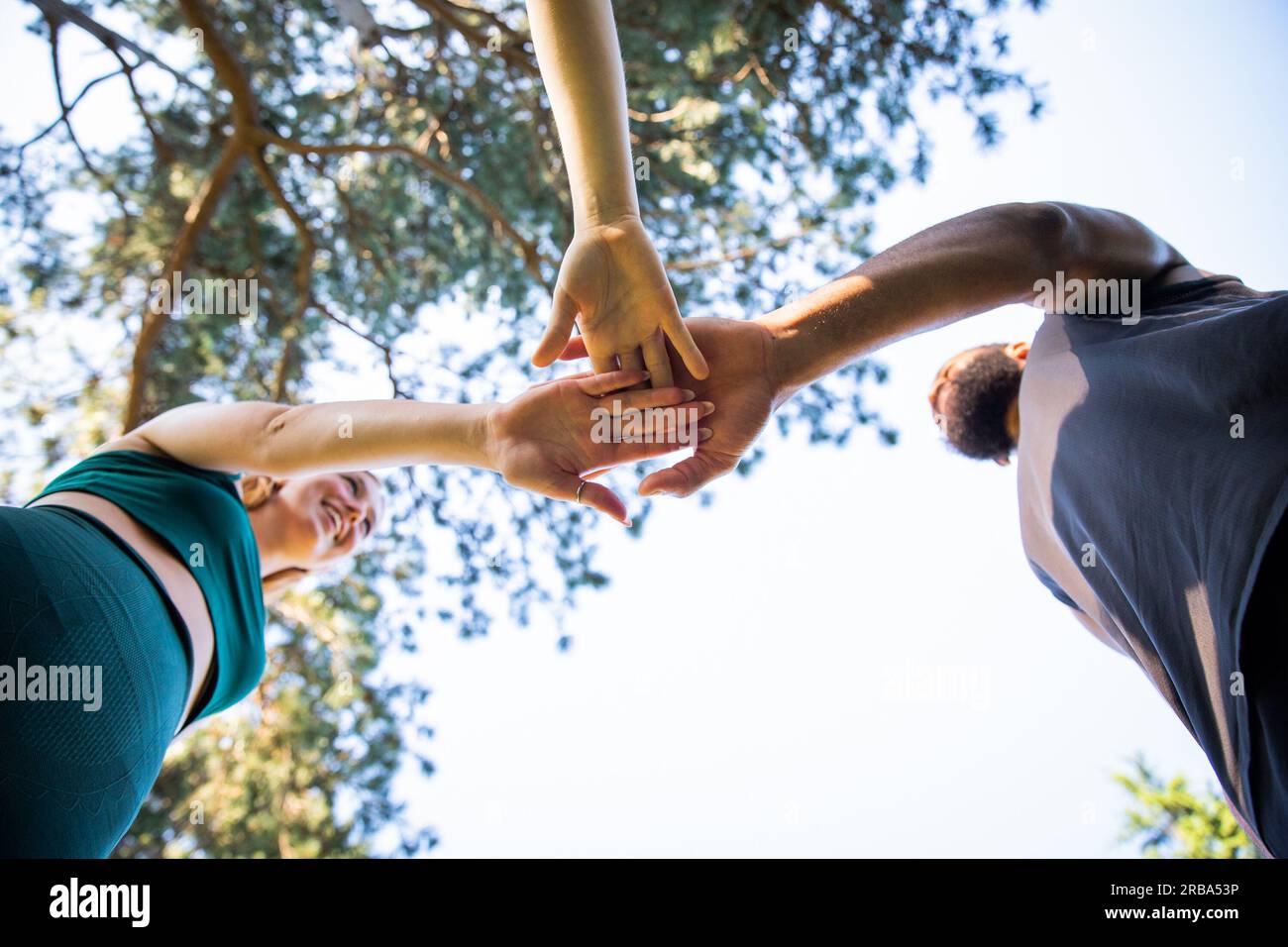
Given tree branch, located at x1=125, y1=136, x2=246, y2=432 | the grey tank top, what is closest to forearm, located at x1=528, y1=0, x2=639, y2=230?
the grey tank top

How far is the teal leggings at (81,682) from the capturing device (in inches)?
39.9

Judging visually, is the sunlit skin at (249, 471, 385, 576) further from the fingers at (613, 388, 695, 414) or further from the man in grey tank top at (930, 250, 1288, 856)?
the man in grey tank top at (930, 250, 1288, 856)

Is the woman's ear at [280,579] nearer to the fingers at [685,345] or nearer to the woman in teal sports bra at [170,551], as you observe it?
the woman in teal sports bra at [170,551]

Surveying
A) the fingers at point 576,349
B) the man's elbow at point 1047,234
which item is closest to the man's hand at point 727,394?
the fingers at point 576,349

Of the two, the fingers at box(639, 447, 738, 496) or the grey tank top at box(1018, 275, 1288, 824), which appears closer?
the grey tank top at box(1018, 275, 1288, 824)

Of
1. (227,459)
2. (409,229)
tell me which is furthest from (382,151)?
(227,459)

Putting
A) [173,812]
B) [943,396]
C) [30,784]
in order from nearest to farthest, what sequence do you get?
[30,784] → [943,396] → [173,812]

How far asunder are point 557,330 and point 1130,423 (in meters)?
1.13

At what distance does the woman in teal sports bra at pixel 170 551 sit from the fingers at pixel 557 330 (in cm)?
16

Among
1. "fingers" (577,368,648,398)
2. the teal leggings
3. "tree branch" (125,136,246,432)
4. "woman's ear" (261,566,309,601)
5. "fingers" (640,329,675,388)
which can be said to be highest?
"tree branch" (125,136,246,432)

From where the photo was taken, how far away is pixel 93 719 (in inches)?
44.9

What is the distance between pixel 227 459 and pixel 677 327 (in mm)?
1083

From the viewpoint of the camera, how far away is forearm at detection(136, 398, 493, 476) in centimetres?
164
